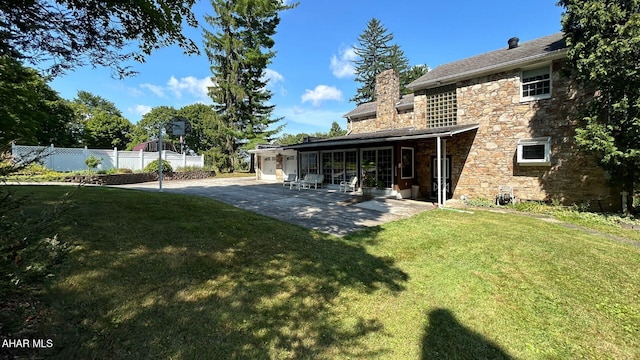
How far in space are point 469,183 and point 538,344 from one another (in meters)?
10.1

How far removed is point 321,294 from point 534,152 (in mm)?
10967

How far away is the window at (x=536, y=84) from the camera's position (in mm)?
10000

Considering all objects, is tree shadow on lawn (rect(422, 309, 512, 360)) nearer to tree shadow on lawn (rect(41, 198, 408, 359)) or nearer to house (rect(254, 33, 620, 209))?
tree shadow on lawn (rect(41, 198, 408, 359))

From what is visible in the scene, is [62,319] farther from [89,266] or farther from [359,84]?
[359,84]

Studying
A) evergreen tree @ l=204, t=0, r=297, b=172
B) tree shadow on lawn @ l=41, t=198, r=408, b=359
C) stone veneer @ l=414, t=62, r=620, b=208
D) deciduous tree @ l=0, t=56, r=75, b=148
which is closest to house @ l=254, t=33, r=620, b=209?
stone veneer @ l=414, t=62, r=620, b=208

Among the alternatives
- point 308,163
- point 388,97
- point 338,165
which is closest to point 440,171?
point 338,165

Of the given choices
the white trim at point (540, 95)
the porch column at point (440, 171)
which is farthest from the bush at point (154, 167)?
the white trim at point (540, 95)

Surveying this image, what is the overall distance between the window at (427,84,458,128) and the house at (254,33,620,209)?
0.05 meters

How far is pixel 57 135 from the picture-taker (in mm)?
27562

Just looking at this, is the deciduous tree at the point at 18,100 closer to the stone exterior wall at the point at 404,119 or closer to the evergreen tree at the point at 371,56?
the stone exterior wall at the point at 404,119

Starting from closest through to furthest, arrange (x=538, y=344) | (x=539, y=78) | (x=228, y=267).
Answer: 1. (x=538, y=344)
2. (x=228, y=267)
3. (x=539, y=78)

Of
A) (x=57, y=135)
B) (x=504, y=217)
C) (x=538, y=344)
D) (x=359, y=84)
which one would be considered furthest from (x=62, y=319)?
(x=359, y=84)

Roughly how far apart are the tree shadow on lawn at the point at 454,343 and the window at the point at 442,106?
37.0 feet

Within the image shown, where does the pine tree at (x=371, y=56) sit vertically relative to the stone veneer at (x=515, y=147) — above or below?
above
